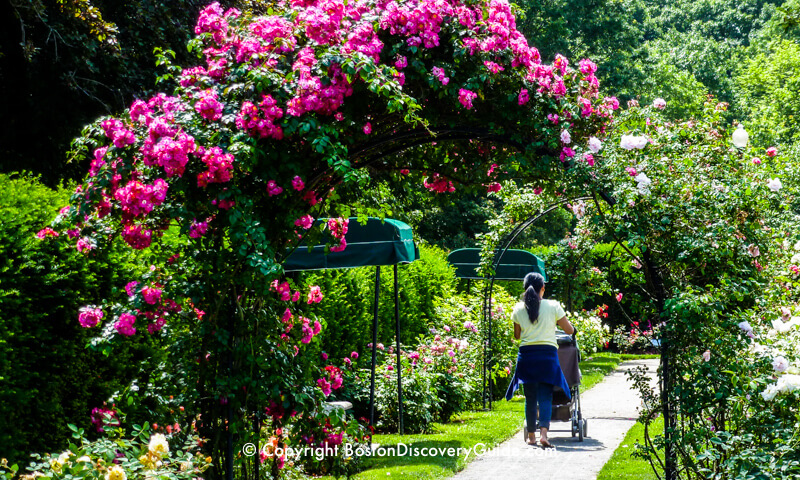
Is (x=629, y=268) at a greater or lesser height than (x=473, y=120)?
lesser

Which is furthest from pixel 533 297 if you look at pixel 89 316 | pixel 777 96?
pixel 777 96

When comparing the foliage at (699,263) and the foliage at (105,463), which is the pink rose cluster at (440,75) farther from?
the foliage at (105,463)

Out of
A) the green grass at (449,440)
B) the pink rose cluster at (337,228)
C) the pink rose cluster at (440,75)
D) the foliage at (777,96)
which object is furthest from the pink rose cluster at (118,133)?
the foliage at (777,96)

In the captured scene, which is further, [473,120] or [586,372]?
[586,372]

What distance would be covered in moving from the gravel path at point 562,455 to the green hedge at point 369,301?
2478 mm

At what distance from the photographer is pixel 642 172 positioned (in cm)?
474

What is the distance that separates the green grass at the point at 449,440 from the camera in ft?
21.6

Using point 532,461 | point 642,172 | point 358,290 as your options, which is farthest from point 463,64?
point 358,290

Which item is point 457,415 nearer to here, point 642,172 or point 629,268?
point 629,268

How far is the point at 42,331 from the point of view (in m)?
4.44

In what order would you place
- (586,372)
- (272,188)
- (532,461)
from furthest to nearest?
(586,372)
(532,461)
(272,188)

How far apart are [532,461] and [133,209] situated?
458 centimetres

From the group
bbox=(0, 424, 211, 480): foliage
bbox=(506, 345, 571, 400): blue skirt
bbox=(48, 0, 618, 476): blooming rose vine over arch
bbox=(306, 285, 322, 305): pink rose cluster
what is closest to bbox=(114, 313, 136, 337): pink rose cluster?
bbox=(48, 0, 618, 476): blooming rose vine over arch

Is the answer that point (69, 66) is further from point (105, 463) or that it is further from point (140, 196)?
point (105, 463)
